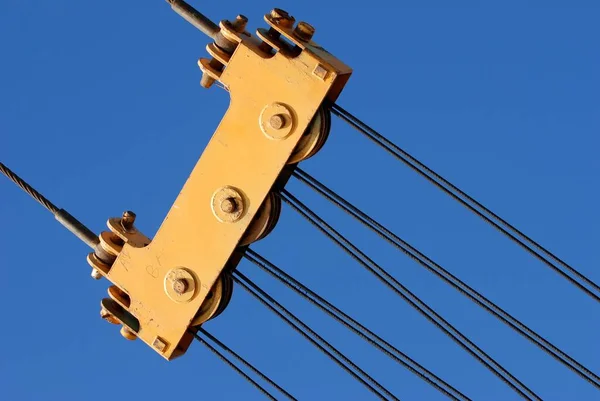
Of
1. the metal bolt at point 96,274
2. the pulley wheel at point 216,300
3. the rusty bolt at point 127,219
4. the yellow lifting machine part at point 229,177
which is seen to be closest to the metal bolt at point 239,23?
the yellow lifting machine part at point 229,177

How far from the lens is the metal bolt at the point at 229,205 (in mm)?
8258

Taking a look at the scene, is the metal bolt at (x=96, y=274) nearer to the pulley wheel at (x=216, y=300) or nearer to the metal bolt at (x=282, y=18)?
the pulley wheel at (x=216, y=300)

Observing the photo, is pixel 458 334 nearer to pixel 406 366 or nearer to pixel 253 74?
pixel 406 366

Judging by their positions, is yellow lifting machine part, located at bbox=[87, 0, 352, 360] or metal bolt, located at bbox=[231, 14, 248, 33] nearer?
yellow lifting machine part, located at bbox=[87, 0, 352, 360]

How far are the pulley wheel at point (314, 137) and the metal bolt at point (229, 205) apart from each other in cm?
43

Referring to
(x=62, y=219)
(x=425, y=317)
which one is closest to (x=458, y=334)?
(x=425, y=317)

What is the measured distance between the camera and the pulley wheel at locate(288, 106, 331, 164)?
26.7 ft

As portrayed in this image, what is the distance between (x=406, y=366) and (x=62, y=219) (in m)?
2.47

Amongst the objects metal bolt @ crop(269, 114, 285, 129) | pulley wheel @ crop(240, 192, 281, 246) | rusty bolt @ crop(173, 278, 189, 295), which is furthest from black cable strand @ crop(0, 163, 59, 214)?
metal bolt @ crop(269, 114, 285, 129)

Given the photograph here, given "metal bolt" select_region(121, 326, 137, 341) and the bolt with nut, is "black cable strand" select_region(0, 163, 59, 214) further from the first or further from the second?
the bolt with nut

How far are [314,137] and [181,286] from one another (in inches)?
50.6

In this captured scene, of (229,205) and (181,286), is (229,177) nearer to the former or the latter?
(229,205)

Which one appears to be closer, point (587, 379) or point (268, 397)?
point (587, 379)

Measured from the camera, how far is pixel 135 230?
8.81 metres
